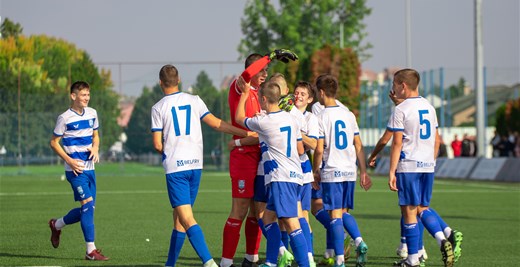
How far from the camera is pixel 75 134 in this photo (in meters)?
13.1

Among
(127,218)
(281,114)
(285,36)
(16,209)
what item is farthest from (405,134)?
(285,36)

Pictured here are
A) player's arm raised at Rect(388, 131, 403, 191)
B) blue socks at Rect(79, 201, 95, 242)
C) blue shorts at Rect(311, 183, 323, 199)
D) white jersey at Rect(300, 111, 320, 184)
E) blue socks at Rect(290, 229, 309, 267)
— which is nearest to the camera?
blue socks at Rect(290, 229, 309, 267)

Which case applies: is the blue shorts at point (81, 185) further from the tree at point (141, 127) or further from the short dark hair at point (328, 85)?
the tree at point (141, 127)

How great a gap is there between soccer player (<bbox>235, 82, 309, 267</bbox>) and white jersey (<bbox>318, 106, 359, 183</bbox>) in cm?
136

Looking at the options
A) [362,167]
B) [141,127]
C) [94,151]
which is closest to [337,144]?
[362,167]

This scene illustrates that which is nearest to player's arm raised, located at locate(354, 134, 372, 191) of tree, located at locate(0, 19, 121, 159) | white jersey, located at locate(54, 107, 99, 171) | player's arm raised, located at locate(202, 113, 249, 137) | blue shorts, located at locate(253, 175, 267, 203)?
blue shorts, located at locate(253, 175, 267, 203)

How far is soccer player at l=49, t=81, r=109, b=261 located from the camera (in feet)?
42.4

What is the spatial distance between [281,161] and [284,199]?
1.19 ft

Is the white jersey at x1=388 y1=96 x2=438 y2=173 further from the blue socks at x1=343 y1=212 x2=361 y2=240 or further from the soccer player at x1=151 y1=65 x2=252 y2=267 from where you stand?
the soccer player at x1=151 y1=65 x2=252 y2=267

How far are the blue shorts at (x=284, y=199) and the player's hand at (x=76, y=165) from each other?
3524 mm

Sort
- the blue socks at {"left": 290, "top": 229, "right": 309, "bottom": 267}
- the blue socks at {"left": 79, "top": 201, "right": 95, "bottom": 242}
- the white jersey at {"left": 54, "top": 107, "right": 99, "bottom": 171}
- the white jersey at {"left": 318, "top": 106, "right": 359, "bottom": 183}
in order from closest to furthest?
the blue socks at {"left": 290, "top": 229, "right": 309, "bottom": 267}, the white jersey at {"left": 318, "top": 106, "right": 359, "bottom": 183}, the blue socks at {"left": 79, "top": 201, "right": 95, "bottom": 242}, the white jersey at {"left": 54, "top": 107, "right": 99, "bottom": 171}

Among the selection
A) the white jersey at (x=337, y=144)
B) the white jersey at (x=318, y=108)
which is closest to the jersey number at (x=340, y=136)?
the white jersey at (x=337, y=144)

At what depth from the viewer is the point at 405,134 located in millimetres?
11523

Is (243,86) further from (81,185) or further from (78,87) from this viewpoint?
(81,185)
